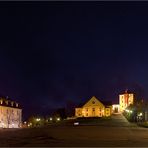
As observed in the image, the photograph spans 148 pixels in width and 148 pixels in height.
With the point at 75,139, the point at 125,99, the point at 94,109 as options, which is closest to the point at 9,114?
the point at 94,109

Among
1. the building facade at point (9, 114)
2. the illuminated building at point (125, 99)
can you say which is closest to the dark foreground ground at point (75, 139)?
the building facade at point (9, 114)

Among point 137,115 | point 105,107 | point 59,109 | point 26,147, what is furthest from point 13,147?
point 59,109

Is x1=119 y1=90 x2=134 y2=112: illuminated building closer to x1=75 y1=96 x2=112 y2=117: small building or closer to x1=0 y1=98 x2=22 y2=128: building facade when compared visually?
x1=75 y1=96 x2=112 y2=117: small building

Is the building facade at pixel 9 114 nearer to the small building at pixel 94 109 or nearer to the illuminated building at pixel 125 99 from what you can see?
the small building at pixel 94 109

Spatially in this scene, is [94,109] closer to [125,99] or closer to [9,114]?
[125,99]

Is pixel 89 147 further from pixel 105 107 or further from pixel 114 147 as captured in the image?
pixel 105 107

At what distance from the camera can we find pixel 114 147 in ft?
64.8

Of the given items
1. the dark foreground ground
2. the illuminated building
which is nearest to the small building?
the illuminated building

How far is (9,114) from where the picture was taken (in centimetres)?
9075

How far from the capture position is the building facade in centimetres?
8594

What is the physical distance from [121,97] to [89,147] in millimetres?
127860

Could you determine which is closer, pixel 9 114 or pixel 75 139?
pixel 75 139

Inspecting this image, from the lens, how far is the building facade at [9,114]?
3383 inches

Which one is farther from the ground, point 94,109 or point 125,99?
point 125,99
